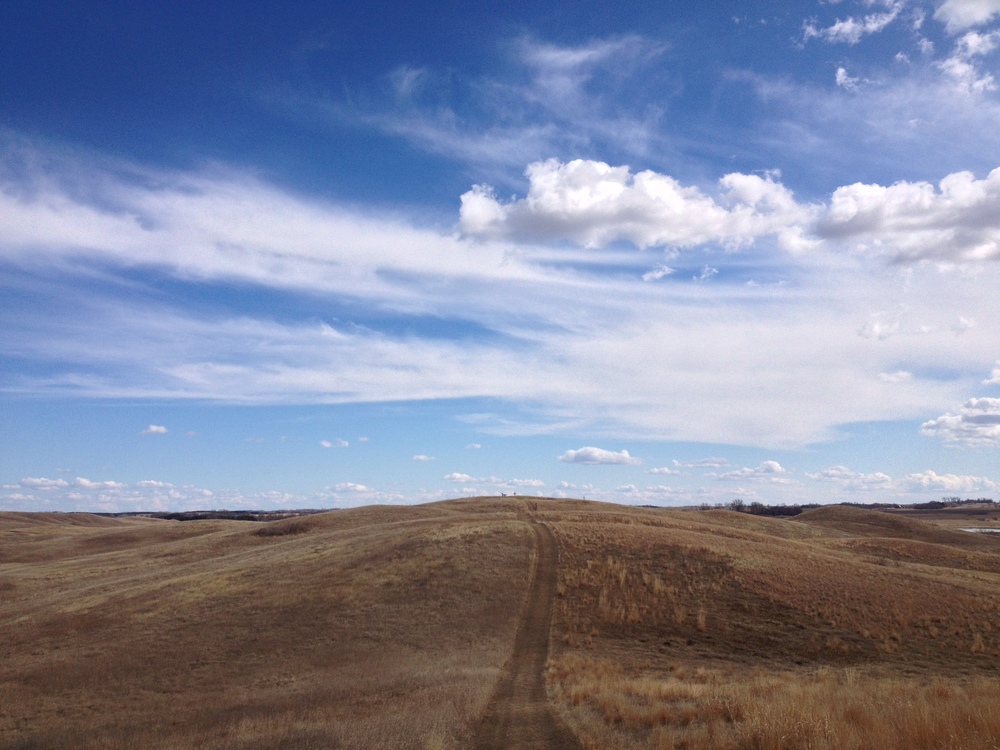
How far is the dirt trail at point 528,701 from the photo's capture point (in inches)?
546

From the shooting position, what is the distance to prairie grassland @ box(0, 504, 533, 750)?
17047mm

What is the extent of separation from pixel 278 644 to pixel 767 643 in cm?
1986

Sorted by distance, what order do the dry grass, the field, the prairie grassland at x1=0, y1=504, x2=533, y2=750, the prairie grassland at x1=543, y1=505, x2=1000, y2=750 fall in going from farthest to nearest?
1. the prairie grassland at x1=0, y1=504, x2=533, y2=750
2. the field
3. the prairie grassland at x1=543, y1=505, x2=1000, y2=750
4. the dry grass

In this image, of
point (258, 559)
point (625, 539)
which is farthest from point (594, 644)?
point (258, 559)

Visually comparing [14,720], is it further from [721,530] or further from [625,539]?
[721,530]

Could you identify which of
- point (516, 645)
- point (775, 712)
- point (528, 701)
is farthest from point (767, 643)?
point (775, 712)

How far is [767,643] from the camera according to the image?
26.5m

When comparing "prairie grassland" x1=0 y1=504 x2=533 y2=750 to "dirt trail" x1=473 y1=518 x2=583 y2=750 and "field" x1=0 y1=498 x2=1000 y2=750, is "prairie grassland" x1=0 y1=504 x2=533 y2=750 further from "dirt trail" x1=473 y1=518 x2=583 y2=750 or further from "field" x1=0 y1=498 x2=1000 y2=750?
"dirt trail" x1=473 y1=518 x2=583 y2=750

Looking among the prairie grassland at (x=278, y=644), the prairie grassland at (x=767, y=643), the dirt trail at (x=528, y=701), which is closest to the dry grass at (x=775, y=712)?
the prairie grassland at (x=767, y=643)

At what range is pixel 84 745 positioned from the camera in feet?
55.8

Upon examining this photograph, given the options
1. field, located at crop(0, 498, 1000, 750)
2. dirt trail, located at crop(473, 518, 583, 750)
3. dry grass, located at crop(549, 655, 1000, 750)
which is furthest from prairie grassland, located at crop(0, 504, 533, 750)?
dry grass, located at crop(549, 655, 1000, 750)

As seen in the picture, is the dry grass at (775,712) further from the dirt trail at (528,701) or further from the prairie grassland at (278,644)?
the prairie grassland at (278,644)

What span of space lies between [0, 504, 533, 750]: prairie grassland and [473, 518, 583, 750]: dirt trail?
0.55 m

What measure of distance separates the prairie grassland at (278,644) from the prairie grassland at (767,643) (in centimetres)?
354
